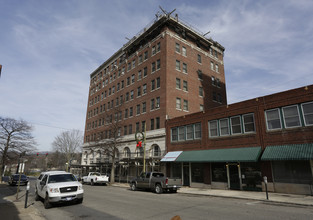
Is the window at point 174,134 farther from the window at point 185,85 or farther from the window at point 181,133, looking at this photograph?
the window at point 185,85

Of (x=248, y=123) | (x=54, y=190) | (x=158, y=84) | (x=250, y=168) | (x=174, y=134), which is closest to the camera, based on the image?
(x=54, y=190)

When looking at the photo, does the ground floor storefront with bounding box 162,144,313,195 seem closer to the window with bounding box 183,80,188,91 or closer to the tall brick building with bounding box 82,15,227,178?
the tall brick building with bounding box 82,15,227,178

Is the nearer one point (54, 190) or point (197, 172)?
point (54, 190)

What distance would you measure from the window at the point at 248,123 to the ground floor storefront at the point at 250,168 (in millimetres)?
1972

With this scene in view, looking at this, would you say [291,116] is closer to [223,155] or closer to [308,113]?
[308,113]

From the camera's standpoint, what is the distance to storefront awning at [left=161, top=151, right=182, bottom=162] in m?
26.0

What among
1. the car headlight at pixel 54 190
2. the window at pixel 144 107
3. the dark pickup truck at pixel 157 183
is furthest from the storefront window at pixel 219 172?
the window at pixel 144 107

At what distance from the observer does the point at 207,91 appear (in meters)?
38.9

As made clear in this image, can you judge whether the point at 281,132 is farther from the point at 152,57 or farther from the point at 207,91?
the point at 152,57

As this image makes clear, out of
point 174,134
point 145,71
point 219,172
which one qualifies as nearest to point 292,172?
point 219,172

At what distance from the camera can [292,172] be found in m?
17.0

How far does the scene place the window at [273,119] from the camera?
18766 mm

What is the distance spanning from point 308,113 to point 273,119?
2.68 metres

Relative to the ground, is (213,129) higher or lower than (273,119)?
lower
